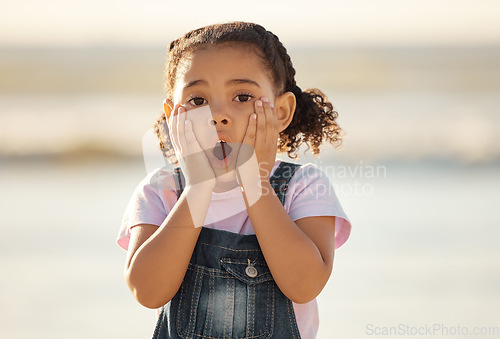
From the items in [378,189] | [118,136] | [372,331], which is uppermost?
[118,136]

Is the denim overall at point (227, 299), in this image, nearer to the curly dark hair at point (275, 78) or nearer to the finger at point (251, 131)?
the finger at point (251, 131)

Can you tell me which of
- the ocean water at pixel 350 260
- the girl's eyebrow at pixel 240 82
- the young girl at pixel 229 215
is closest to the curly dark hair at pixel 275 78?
the young girl at pixel 229 215

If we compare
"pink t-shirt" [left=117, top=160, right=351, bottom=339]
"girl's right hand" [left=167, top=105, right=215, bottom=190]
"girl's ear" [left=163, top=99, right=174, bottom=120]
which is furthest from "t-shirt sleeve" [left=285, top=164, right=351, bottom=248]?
"girl's ear" [left=163, top=99, right=174, bottom=120]

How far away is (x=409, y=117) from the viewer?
591 centimetres

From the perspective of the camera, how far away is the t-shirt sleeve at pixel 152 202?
5.79 feet

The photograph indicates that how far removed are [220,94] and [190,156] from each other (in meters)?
0.17

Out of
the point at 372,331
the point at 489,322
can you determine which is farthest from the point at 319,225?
the point at 489,322

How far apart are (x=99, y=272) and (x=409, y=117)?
3.56 m

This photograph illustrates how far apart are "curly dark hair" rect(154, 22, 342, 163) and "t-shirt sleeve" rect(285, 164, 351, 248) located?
0.86 feet

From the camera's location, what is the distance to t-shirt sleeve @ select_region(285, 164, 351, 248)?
1753 millimetres

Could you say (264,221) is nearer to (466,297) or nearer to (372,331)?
(372,331)

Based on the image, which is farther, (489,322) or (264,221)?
(489,322)

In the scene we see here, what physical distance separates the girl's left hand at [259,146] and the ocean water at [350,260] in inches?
41.4

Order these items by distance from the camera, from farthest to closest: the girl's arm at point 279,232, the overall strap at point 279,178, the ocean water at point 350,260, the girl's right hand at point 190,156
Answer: the ocean water at point 350,260, the overall strap at point 279,178, the girl's right hand at point 190,156, the girl's arm at point 279,232
